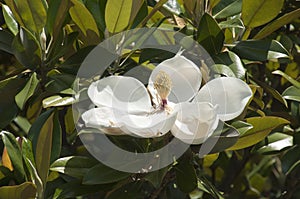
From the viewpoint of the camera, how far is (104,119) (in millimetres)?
1125

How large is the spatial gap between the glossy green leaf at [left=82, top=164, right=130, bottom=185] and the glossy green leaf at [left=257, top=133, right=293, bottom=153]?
45cm

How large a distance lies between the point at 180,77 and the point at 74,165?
29 cm

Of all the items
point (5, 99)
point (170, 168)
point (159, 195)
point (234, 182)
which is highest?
point (5, 99)

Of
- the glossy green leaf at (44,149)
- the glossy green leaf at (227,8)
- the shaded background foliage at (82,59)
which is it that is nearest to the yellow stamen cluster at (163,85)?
the shaded background foliage at (82,59)

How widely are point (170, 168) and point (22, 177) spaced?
289mm

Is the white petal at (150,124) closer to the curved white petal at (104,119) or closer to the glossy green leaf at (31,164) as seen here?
the curved white petal at (104,119)

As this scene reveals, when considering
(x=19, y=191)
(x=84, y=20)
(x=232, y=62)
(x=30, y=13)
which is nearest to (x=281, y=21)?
(x=232, y=62)

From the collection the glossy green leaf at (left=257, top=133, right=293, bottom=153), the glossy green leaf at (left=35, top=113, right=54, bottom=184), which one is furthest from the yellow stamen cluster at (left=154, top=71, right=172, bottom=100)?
the glossy green leaf at (left=257, top=133, right=293, bottom=153)

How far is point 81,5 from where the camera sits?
1255mm

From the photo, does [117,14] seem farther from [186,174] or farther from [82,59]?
[186,174]

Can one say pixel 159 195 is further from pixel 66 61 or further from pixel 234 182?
pixel 234 182

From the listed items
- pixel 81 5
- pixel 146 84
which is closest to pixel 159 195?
pixel 146 84

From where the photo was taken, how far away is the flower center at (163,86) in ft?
3.74

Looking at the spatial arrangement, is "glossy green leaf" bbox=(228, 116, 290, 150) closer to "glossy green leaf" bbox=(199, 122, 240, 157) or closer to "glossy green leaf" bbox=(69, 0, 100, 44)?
"glossy green leaf" bbox=(199, 122, 240, 157)
